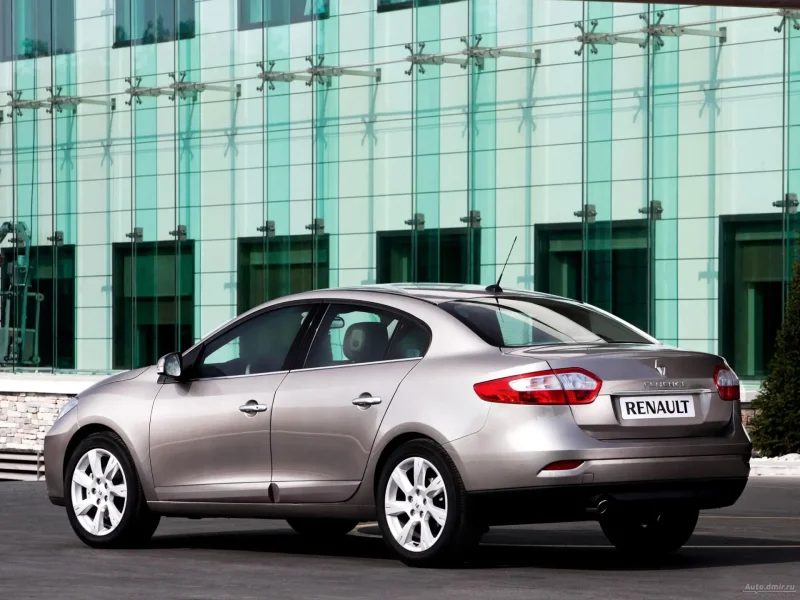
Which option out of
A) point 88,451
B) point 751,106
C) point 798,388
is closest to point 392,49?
point 751,106

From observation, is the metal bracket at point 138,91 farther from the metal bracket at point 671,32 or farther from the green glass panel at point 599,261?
the metal bracket at point 671,32

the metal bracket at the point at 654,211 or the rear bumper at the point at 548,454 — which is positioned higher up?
the metal bracket at the point at 654,211

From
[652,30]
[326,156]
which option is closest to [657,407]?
[652,30]

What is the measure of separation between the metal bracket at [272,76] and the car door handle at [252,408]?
20.7m

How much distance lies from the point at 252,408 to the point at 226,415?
214mm

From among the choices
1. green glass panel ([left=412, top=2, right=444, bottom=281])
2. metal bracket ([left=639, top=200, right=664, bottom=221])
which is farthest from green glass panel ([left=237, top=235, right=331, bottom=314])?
metal bracket ([left=639, top=200, right=664, bottom=221])

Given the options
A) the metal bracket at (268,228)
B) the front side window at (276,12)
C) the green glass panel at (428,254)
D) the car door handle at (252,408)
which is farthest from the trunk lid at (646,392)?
the metal bracket at (268,228)

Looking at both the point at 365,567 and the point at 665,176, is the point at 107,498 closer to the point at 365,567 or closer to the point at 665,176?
the point at 365,567

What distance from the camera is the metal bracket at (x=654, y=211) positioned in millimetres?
25375

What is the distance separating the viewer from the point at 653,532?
9758 mm

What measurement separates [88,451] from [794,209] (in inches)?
608

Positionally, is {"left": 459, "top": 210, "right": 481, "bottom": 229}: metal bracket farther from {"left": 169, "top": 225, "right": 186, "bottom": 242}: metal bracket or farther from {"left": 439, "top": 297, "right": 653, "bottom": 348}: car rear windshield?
{"left": 439, "top": 297, "right": 653, "bottom": 348}: car rear windshield

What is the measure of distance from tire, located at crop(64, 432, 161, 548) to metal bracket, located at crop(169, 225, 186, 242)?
70.6 feet

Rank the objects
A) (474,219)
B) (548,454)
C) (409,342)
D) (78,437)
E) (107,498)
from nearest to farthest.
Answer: (548,454) < (409,342) < (107,498) < (78,437) < (474,219)
